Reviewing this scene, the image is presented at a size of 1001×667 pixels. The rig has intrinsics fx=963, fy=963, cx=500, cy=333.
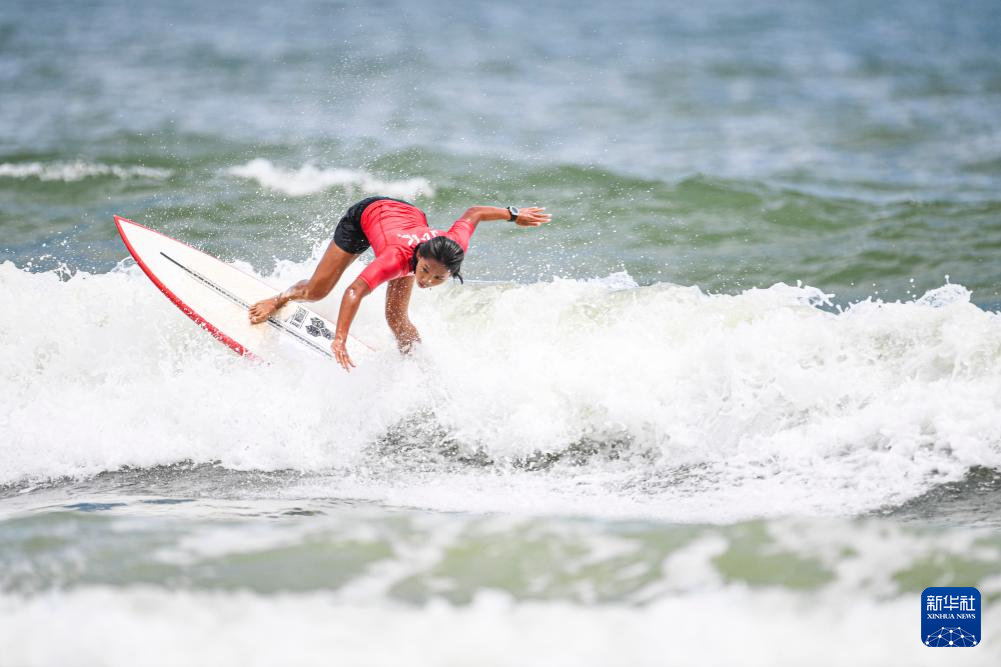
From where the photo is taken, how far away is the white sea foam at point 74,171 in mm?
12625

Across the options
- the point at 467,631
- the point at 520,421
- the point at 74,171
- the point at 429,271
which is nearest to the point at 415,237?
the point at 429,271

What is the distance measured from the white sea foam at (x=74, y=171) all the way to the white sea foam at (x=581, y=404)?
6.02 metres

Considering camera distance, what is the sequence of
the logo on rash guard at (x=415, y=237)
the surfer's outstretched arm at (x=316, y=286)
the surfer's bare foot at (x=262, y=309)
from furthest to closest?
the surfer's bare foot at (x=262, y=309) → the surfer's outstretched arm at (x=316, y=286) → the logo on rash guard at (x=415, y=237)

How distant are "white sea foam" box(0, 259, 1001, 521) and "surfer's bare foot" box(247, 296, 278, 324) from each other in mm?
310

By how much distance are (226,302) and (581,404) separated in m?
2.74

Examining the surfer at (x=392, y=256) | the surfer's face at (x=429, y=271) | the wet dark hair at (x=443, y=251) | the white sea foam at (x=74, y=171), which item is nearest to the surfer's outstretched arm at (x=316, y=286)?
the surfer at (x=392, y=256)

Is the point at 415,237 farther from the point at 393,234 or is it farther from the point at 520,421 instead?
the point at 520,421

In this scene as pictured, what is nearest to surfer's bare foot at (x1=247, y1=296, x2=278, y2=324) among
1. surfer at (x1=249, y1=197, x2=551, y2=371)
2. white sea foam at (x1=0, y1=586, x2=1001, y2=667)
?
surfer at (x1=249, y1=197, x2=551, y2=371)

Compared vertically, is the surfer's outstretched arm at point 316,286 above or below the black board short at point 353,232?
below

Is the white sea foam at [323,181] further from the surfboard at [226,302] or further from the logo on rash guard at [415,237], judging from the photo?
the logo on rash guard at [415,237]

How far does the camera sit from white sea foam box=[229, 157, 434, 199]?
11898mm

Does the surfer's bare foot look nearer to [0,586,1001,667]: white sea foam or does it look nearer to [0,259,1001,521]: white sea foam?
[0,259,1001,521]: white sea foam

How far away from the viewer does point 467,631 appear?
144 inches

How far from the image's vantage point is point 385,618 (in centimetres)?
371
